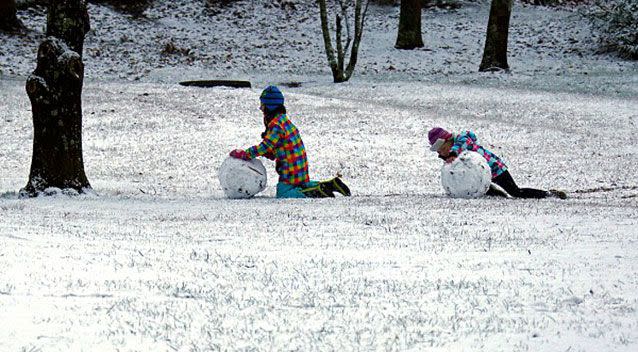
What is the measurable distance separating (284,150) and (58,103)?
301 cm

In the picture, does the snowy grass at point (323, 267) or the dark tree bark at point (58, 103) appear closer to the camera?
the snowy grass at point (323, 267)

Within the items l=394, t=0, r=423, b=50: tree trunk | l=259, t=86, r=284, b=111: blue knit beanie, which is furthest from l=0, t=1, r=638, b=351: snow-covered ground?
l=394, t=0, r=423, b=50: tree trunk

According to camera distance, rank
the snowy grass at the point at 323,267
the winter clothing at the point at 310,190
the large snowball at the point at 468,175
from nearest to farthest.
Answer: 1. the snowy grass at the point at 323,267
2. the large snowball at the point at 468,175
3. the winter clothing at the point at 310,190

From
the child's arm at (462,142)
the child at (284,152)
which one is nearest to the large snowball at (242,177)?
the child at (284,152)

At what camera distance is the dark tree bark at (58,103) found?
35.8ft

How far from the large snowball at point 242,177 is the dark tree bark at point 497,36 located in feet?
55.0

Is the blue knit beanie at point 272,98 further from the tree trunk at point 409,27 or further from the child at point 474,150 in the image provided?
the tree trunk at point 409,27

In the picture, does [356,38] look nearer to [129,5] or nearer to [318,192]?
[129,5]

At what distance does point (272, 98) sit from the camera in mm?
10578

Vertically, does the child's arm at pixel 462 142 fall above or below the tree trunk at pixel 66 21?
below

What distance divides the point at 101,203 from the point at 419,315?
255 inches

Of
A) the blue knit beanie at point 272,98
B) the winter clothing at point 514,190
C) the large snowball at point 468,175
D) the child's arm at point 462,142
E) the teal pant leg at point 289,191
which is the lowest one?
the teal pant leg at point 289,191

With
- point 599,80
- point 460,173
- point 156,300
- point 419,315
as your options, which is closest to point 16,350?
point 156,300

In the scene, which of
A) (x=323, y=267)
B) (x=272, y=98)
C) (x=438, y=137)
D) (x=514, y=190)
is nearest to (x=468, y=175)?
(x=438, y=137)
